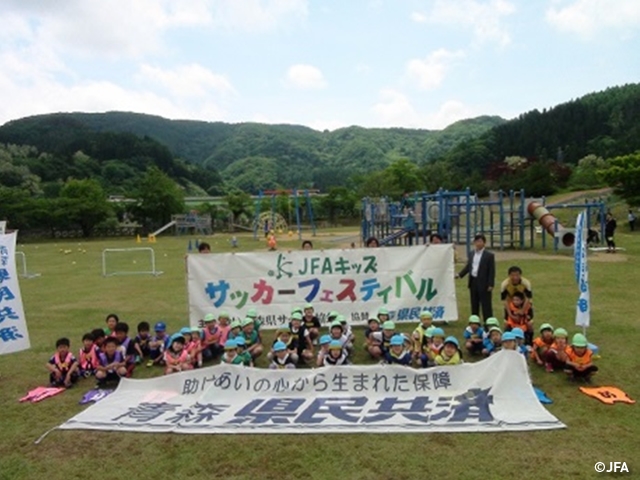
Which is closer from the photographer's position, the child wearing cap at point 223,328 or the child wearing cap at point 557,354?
the child wearing cap at point 557,354

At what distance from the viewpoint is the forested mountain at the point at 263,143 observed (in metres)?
119

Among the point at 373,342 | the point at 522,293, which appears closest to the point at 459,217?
the point at 522,293

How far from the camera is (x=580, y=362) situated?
7098 millimetres

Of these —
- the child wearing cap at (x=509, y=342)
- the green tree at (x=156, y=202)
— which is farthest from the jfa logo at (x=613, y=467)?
the green tree at (x=156, y=202)

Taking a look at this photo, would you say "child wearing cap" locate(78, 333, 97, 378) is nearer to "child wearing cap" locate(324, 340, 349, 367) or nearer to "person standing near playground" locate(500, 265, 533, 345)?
"child wearing cap" locate(324, 340, 349, 367)

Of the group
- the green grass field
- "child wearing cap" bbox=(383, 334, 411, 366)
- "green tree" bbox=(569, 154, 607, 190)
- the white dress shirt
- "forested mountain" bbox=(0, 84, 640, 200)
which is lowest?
the green grass field

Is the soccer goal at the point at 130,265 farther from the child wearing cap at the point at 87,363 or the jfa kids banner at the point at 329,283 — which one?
the child wearing cap at the point at 87,363

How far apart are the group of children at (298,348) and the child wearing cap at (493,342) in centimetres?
1

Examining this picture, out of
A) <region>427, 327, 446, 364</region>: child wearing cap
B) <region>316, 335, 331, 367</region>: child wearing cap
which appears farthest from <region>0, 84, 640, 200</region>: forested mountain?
<region>316, 335, 331, 367</region>: child wearing cap

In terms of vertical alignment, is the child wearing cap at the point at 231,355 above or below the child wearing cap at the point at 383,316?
below

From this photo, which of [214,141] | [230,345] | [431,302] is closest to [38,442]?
[230,345]

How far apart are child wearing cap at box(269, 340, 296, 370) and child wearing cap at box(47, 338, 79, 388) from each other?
105 inches

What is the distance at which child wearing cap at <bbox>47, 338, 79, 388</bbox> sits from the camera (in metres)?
7.61

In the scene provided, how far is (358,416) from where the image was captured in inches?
236
